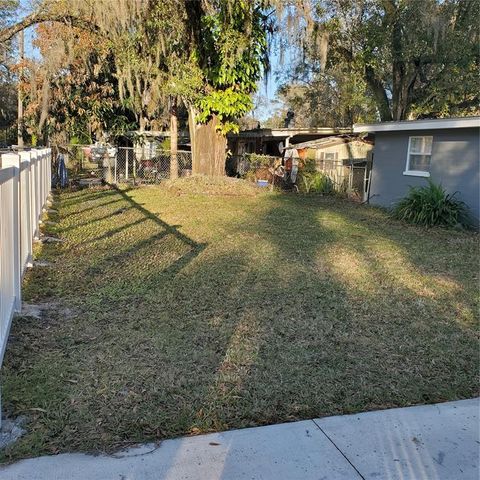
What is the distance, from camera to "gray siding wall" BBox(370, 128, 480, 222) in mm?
11852

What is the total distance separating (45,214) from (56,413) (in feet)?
26.4

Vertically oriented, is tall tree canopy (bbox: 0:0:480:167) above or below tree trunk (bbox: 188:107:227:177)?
above

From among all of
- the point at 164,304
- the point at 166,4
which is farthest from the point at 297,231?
the point at 166,4

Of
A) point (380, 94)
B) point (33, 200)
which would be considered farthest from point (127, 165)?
point (380, 94)

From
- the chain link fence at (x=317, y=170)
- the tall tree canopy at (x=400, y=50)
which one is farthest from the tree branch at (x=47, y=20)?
the chain link fence at (x=317, y=170)

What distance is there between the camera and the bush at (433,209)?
11.2 meters

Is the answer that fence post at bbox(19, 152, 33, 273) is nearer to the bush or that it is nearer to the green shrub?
the bush

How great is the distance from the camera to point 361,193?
17.5 m

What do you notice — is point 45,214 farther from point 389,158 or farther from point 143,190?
point 389,158

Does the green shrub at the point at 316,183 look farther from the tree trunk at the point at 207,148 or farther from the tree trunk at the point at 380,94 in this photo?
the tree trunk at the point at 380,94

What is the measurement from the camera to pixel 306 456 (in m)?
2.61

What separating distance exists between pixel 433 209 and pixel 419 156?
3.17 metres

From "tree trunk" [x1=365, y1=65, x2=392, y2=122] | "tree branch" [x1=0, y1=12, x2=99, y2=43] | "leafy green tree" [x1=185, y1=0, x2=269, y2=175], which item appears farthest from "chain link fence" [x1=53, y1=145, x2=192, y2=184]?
"tree trunk" [x1=365, y1=65, x2=392, y2=122]

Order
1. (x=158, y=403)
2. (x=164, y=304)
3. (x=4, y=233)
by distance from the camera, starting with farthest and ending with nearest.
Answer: (x=164, y=304) → (x=4, y=233) → (x=158, y=403)
